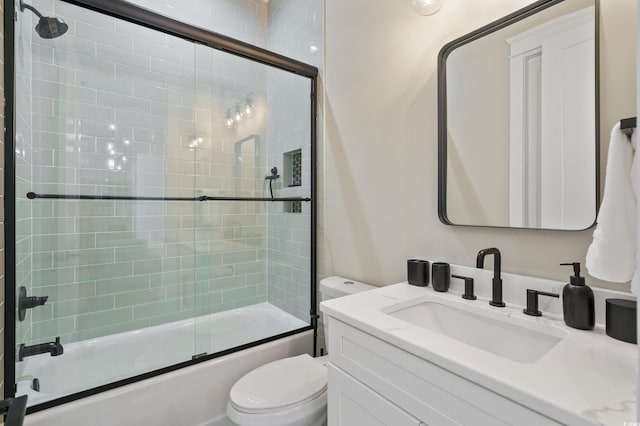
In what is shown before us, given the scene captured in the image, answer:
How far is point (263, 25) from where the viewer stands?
260 cm

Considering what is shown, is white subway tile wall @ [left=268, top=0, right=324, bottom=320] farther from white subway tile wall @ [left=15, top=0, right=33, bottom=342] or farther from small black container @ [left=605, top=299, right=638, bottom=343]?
small black container @ [left=605, top=299, right=638, bottom=343]

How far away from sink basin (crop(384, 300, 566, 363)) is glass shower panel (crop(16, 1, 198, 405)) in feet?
4.24

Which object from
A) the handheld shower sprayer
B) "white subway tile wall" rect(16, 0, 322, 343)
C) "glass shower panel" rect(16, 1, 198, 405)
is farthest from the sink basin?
the handheld shower sprayer

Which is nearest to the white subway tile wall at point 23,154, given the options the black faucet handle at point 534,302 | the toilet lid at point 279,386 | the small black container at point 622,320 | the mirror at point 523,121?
the toilet lid at point 279,386

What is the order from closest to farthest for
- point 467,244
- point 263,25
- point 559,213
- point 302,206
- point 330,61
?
point 559,213, point 467,244, point 330,61, point 302,206, point 263,25

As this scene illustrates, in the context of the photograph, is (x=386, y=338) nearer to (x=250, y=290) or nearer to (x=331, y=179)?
(x=331, y=179)

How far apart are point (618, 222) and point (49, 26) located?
7.98 ft

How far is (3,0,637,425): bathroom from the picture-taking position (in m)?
1.23

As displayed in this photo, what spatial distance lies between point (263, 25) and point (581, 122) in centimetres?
253

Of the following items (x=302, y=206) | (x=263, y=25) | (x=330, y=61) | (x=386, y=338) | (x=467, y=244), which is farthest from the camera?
(x=263, y=25)

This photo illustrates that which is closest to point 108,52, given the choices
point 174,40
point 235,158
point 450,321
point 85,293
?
point 174,40

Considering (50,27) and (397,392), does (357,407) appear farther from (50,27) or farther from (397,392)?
(50,27)

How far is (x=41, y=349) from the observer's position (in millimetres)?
1393

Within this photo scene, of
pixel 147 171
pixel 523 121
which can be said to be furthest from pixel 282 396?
pixel 147 171
